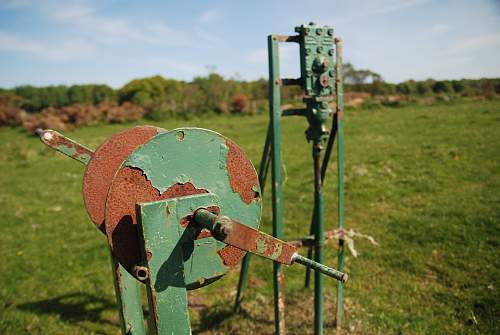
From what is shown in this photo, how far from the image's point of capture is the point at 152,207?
1.54 m

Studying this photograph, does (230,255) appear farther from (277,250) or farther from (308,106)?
(308,106)

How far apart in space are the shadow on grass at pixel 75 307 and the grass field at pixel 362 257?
0.02 meters

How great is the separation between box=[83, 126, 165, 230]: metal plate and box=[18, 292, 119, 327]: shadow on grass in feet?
8.46

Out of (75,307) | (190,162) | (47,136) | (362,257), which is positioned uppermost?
(47,136)

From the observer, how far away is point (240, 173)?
1843mm

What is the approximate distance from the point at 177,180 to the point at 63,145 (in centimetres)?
90

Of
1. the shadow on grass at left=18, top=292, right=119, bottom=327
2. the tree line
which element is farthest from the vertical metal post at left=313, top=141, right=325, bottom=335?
the tree line

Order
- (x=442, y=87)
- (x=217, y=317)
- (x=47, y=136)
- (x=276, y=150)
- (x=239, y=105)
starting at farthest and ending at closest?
(x=442, y=87), (x=239, y=105), (x=217, y=317), (x=276, y=150), (x=47, y=136)

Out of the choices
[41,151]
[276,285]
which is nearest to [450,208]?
[276,285]

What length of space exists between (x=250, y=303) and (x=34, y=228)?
5444mm

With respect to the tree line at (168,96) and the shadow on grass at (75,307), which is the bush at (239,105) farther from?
the shadow on grass at (75,307)

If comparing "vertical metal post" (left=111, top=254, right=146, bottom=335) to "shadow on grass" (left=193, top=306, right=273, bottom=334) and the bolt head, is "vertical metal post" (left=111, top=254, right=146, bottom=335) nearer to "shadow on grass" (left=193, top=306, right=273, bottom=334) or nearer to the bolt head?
the bolt head

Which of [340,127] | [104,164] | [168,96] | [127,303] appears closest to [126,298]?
[127,303]

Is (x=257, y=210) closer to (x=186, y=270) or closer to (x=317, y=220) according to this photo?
(x=186, y=270)
